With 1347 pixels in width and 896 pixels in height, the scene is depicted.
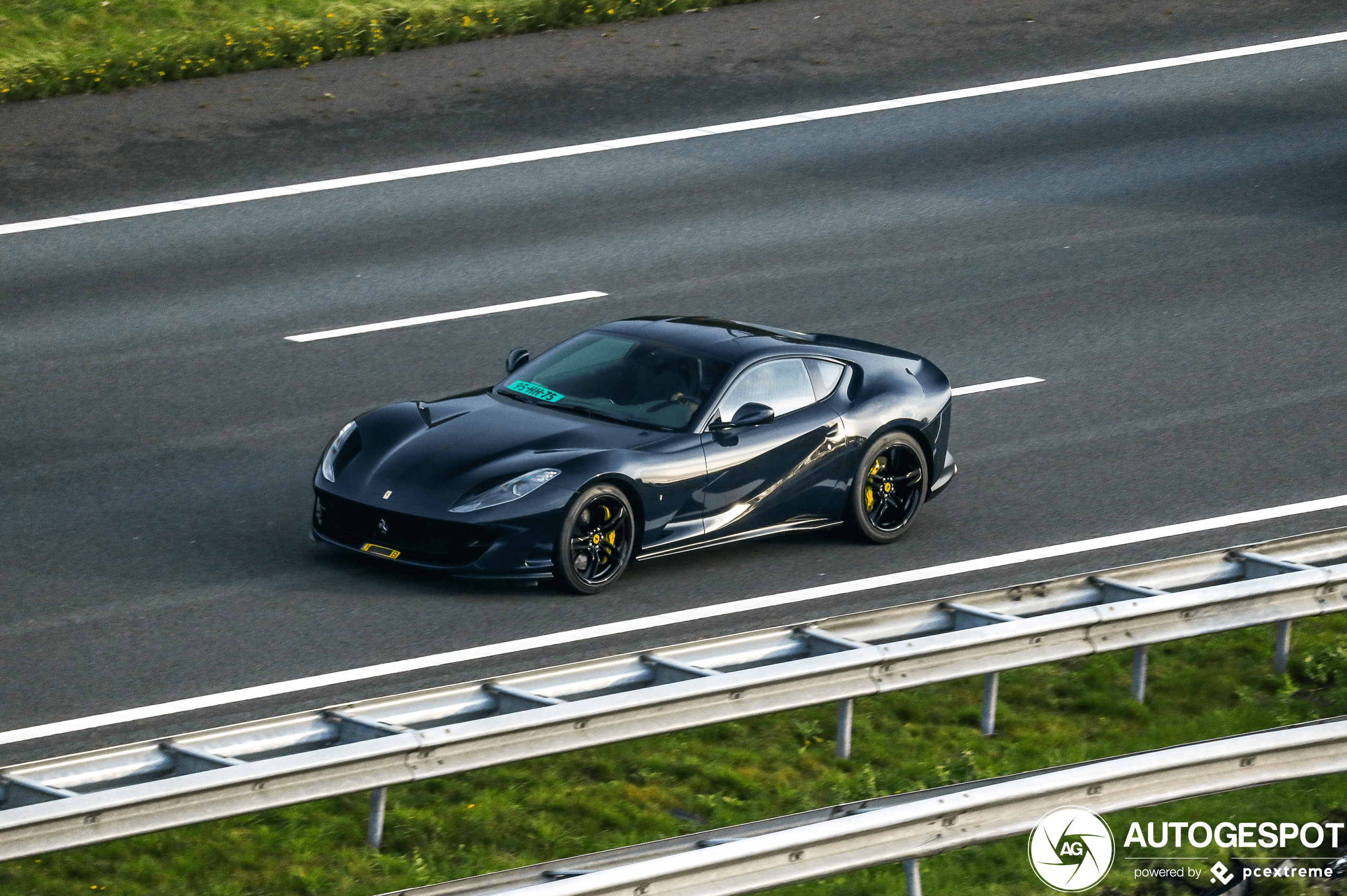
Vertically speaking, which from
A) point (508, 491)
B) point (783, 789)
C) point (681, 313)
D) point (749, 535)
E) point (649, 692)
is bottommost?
point (783, 789)

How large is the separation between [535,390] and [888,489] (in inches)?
86.1

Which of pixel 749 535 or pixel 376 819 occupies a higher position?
pixel 749 535

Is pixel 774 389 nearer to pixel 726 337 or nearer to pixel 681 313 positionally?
pixel 726 337

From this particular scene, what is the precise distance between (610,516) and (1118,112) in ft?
38.2

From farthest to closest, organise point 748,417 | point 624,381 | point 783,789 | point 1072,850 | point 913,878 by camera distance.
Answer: point 624,381 → point 748,417 → point 783,789 → point 1072,850 → point 913,878

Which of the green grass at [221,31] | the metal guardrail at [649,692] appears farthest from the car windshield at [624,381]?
the green grass at [221,31]

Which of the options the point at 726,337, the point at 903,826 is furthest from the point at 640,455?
the point at 903,826

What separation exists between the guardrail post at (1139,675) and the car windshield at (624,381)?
294 cm

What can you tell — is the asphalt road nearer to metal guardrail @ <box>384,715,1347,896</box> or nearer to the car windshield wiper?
the car windshield wiper

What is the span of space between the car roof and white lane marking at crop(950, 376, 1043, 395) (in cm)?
179

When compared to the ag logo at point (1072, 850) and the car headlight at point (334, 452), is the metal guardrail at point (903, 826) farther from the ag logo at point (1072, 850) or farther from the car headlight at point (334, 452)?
the car headlight at point (334, 452)

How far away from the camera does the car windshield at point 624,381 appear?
1138 cm

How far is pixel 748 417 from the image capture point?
1137 cm

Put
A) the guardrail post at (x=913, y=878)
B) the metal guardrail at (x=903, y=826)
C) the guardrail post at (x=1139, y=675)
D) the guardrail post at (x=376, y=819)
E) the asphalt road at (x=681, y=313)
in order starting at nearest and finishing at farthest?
1. the metal guardrail at (x=903, y=826)
2. the guardrail post at (x=913, y=878)
3. the guardrail post at (x=376, y=819)
4. the guardrail post at (x=1139, y=675)
5. the asphalt road at (x=681, y=313)
